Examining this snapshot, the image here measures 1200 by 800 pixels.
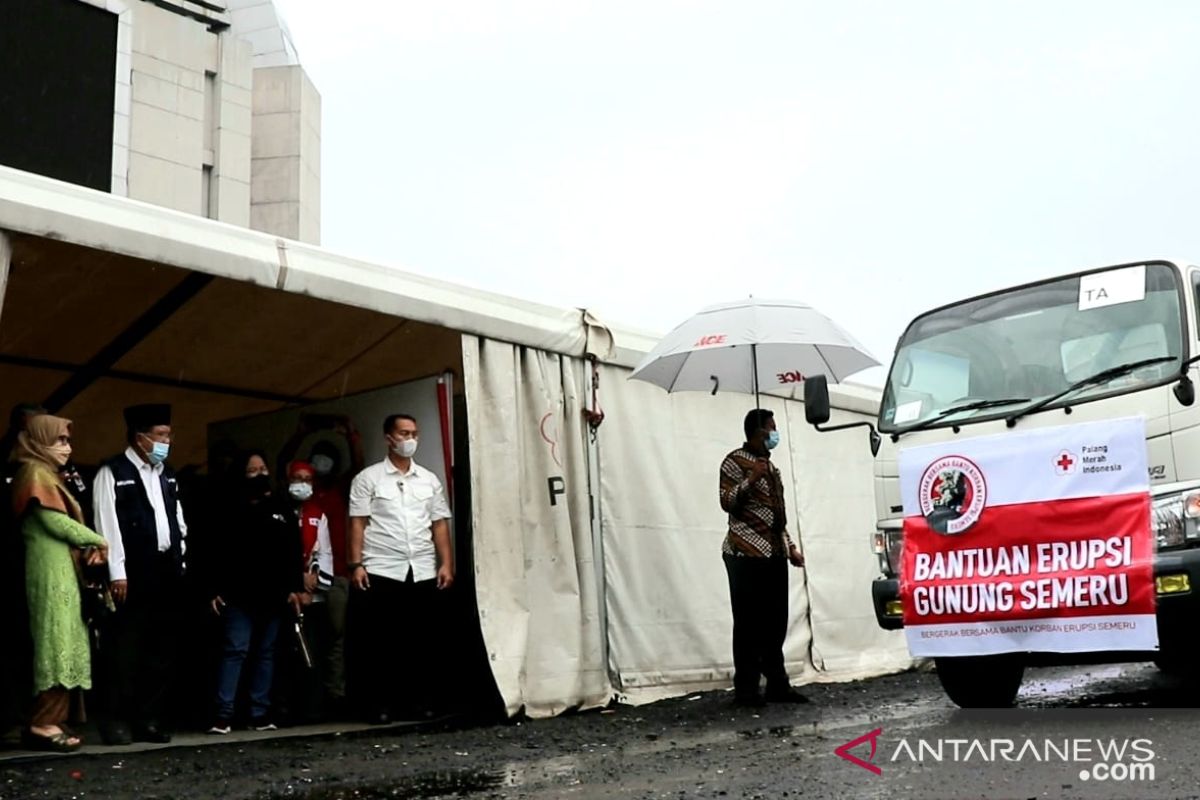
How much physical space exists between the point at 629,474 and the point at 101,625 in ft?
11.6

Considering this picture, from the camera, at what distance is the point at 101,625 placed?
297 inches

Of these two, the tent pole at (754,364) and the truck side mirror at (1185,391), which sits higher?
the tent pole at (754,364)

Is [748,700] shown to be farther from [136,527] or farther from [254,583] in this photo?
[136,527]

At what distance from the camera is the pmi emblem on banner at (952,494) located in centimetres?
692

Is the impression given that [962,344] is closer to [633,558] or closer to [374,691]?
[633,558]

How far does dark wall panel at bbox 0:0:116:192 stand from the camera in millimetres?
21812

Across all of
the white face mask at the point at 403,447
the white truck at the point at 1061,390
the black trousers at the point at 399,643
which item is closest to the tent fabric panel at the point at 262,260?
the white face mask at the point at 403,447

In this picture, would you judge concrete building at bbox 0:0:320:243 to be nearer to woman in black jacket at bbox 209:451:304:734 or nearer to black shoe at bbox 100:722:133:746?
woman in black jacket at bbox 209:451:304:734

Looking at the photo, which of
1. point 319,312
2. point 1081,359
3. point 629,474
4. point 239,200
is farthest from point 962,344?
point 239,200

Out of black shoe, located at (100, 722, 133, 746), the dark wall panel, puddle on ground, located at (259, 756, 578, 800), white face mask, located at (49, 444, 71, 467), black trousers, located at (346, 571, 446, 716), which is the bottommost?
puddle on ground, located at (259, 756, 578, 800)

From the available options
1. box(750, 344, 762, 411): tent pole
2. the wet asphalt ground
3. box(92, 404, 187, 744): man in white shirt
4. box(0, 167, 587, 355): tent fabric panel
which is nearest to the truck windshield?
the wet asphalt ground

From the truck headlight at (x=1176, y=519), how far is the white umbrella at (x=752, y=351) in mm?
2620

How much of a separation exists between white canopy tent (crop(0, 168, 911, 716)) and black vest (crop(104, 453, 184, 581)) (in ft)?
3.77

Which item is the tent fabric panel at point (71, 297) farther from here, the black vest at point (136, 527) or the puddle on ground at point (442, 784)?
the puddle on ground at point (442, 784)
